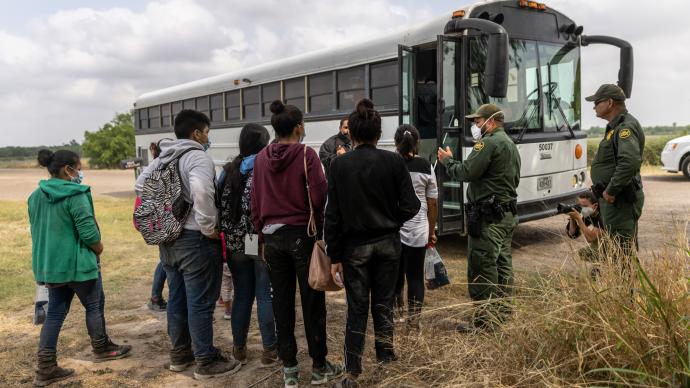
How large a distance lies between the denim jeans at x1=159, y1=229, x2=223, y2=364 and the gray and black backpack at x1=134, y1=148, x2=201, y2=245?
0.10 meters

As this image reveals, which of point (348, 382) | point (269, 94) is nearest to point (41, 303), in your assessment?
point (348, 382)

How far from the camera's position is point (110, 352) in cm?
430

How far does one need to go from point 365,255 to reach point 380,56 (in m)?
4.70

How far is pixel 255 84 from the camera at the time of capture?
33.9 feet

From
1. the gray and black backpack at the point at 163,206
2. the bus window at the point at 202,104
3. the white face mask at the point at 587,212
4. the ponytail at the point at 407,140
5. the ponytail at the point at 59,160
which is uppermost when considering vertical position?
the bus window at the point at 202,104

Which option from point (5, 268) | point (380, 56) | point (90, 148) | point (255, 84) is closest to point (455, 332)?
point (380, 56)

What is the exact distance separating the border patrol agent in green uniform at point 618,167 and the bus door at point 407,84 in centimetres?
254

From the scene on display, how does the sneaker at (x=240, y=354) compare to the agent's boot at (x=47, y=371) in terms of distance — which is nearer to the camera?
the agent's boot at (x=47, y=371)

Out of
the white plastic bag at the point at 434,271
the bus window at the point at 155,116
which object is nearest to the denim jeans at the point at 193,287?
the white plastic bag at the point at 434,271

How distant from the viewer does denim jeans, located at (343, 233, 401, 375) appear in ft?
10.9

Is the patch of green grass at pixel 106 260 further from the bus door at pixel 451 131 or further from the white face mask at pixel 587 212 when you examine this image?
the white face mask at pixel 587 212

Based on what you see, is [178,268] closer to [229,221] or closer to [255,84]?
[229,221]

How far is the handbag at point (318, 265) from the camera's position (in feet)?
10.8

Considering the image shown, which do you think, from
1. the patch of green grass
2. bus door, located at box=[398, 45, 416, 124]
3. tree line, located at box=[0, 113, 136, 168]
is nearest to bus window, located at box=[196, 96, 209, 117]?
the patch of green grass
